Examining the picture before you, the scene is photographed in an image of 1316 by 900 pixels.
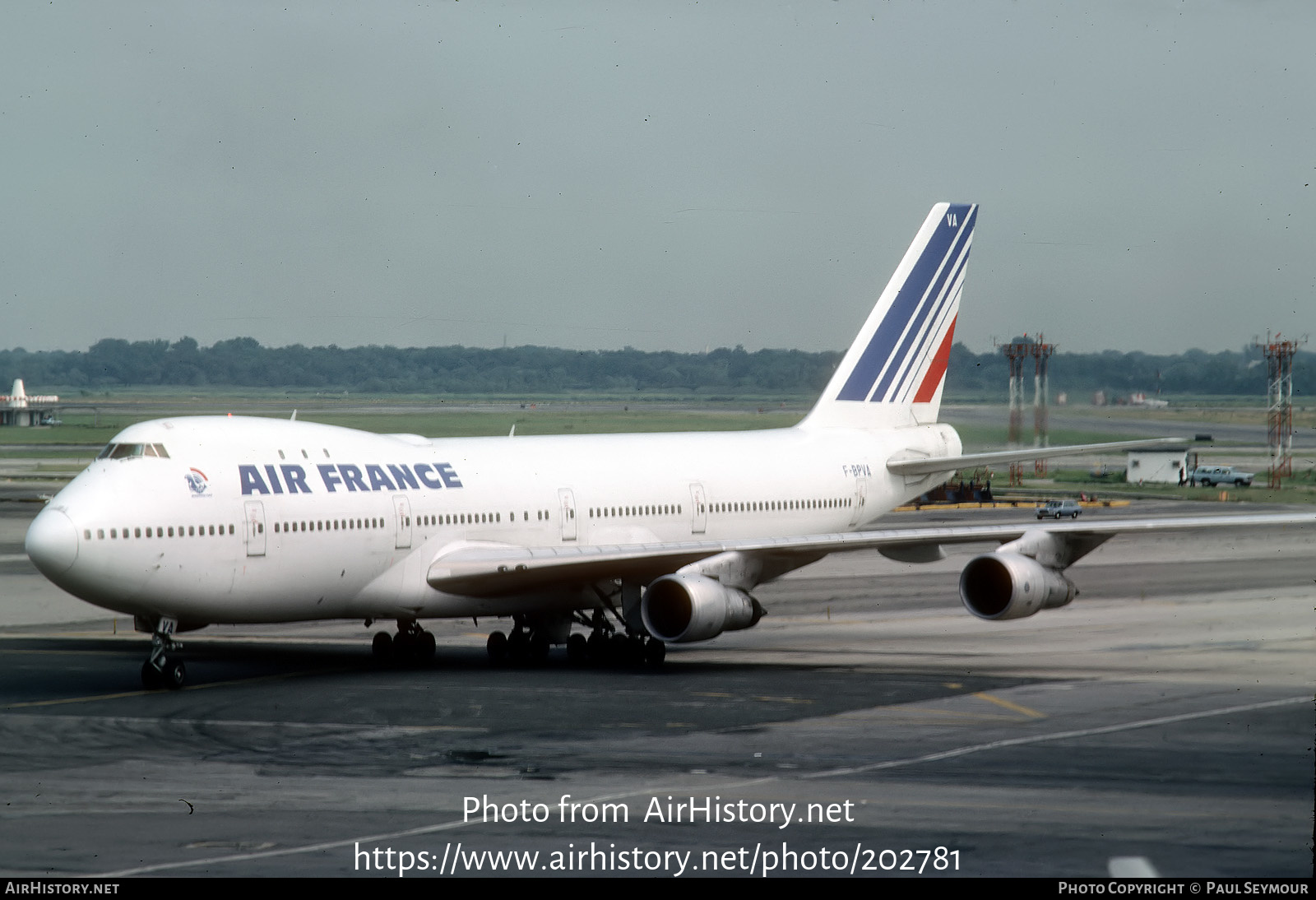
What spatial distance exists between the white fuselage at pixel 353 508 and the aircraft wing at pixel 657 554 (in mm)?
482

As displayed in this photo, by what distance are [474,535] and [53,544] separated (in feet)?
26.9

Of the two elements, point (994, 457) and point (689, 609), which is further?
point (994, 457)

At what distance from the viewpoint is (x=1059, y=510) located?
219 feet

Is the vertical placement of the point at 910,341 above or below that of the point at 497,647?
above

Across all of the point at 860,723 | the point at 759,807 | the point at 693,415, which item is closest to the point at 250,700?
the point at 860,723

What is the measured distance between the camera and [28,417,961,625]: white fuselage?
1048 inches

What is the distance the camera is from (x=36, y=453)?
97.7m

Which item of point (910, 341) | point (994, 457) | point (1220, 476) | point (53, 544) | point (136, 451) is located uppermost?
point (910, 341)

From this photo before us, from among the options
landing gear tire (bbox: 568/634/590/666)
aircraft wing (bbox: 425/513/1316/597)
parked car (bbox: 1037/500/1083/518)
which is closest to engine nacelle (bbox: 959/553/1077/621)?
aircraft wing (bbox: 425/513/1316/597)

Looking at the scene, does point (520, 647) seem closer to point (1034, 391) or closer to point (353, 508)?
point (353, 508)

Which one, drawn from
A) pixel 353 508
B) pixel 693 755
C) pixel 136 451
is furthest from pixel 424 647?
pixel 693 755

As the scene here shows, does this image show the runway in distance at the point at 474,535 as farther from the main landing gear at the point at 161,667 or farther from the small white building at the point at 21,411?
the small white building at the point at 21,411

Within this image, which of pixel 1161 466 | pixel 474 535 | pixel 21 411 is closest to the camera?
pixel 474 535

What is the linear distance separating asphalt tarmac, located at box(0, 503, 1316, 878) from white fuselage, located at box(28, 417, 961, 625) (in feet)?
5.72
